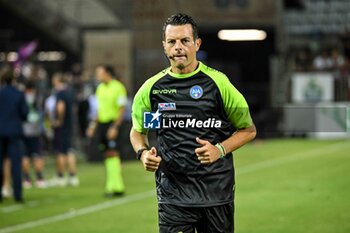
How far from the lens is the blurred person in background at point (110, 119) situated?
18688 millimetres

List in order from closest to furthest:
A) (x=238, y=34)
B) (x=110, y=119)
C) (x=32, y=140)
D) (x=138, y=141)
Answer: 1. (x=138, y=141)
2. (x=110, y=119)
3. (x=32, y=140)
4. (x=238, y=34)

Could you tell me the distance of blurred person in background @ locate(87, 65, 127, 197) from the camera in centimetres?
1869

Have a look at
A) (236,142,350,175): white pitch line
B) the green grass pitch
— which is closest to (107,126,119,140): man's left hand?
the green grass pitch

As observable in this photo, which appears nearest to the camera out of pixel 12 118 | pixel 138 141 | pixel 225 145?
pixel 225 145

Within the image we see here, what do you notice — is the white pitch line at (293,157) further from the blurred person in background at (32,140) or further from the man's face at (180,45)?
the man's face at (180,45)

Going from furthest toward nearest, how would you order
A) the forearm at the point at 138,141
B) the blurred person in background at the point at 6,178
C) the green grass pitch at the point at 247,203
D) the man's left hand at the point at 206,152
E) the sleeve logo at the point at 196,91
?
the blurred person in background at the point at 6,178, the green grass pitch at the point at 247,203, the forearm at the point at 138,141, the sleeve logo at the point at 196,91, the man's left hand at the point at 206,152

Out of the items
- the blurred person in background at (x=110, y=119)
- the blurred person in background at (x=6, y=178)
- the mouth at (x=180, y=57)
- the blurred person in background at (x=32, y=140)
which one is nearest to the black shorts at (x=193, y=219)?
the mouth at (x=180, y=57)

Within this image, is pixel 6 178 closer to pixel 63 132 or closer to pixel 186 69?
pixel 63 132

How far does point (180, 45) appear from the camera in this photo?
7723 mm

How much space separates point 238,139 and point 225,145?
139 mm

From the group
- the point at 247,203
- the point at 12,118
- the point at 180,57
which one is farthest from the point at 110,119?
the point at 180,57

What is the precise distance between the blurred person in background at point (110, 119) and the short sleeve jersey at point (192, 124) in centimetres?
1060

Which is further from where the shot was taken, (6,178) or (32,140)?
(32,140)

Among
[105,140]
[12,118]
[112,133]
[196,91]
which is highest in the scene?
[196,91]
